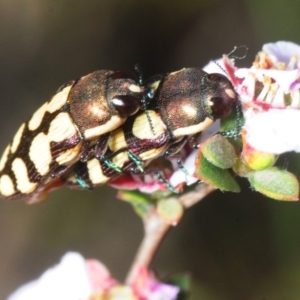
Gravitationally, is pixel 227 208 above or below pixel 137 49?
below

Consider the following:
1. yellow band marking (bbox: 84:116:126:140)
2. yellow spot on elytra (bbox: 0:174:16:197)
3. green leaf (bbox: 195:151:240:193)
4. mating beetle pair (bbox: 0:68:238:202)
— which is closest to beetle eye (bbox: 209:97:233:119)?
mating beetle pair (bbox: 0:68:238:202)

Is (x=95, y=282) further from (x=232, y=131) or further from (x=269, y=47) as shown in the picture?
(x=269, y=47)

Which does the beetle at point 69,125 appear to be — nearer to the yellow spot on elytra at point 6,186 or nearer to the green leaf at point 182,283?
the yellow spot on elytra at point 6,186

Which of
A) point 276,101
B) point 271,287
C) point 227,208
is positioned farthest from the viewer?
point 227,208

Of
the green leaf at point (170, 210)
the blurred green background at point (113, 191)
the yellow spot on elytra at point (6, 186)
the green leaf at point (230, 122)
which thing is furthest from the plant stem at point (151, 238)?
the blurred green background at point (113, 191)

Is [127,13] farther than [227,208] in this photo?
Yes

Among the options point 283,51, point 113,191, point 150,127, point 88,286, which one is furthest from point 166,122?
point 113,191

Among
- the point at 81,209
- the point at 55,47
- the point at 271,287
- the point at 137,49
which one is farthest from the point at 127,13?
the point at 271,287
